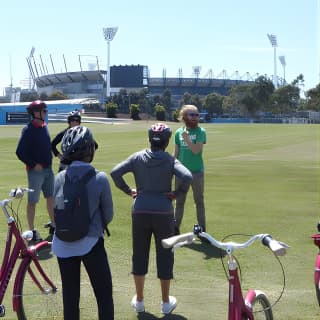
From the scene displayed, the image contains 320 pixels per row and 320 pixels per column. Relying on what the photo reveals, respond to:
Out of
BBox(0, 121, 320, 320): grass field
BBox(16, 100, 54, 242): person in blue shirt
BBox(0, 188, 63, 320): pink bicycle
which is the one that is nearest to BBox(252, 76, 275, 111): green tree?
BBox(0, 121, 320, 320): grass field

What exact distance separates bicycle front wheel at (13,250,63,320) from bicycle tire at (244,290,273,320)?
2018mm

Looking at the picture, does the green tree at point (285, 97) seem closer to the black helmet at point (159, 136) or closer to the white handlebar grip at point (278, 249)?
the black helmet at point (159, 136)

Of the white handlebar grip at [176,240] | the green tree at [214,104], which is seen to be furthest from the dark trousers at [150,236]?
the green tree at [214,104]

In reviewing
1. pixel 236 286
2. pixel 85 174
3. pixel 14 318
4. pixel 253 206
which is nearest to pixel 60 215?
pixel 85 174

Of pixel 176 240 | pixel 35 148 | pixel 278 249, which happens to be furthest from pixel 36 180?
pixel 278 249

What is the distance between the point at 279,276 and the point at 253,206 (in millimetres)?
4995

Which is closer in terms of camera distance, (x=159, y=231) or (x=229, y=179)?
(x=159, y=231)

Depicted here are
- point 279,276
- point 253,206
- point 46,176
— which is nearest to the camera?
point 279,276

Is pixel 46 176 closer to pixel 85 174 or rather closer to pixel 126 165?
pixel 126 165

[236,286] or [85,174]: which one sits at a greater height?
[85,174]

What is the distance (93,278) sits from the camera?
4.16m

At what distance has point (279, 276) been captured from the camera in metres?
6.83

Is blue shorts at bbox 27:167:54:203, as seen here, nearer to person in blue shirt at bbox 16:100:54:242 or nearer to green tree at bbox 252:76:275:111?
person in blue shirt at bbox 16:100:54:242

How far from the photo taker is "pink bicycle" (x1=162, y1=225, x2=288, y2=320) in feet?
10.9
